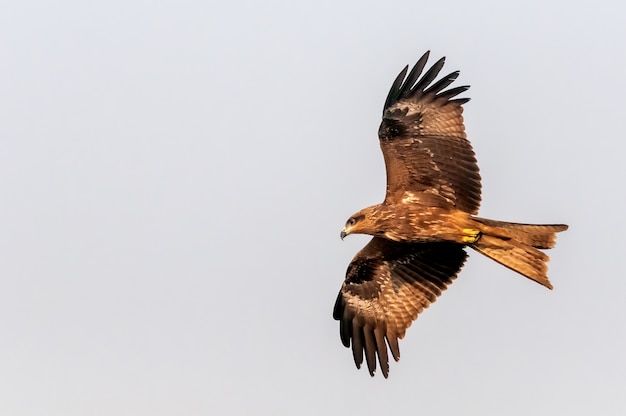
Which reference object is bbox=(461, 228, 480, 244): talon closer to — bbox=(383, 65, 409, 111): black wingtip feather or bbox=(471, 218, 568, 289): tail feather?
bbox=(471, 218, 568, 289): tail feather

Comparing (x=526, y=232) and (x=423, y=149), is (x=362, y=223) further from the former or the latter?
(x=526, y=232)

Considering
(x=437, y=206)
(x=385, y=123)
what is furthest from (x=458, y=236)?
(x=385, y=123)

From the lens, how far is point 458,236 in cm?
1253

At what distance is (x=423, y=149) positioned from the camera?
12.8 metres

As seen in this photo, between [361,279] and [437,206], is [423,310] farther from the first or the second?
[437,206]

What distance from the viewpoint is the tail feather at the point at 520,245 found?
485 inches

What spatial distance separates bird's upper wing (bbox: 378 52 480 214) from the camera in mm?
12727

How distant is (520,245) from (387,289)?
87.7 inches

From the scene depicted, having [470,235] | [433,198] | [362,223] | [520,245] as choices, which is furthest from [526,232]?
[362,223]

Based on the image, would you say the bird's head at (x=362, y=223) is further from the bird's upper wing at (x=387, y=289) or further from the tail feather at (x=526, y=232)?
the tail feather at (x=526, y=232)

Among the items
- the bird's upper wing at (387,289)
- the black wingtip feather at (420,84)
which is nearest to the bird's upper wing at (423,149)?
the black wingtip feather at (420,84)

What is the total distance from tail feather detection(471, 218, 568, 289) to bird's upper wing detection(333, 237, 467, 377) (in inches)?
44.6

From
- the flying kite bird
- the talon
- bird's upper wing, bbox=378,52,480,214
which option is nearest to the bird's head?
the flying kite bird

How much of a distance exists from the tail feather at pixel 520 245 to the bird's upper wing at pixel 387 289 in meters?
1.13
